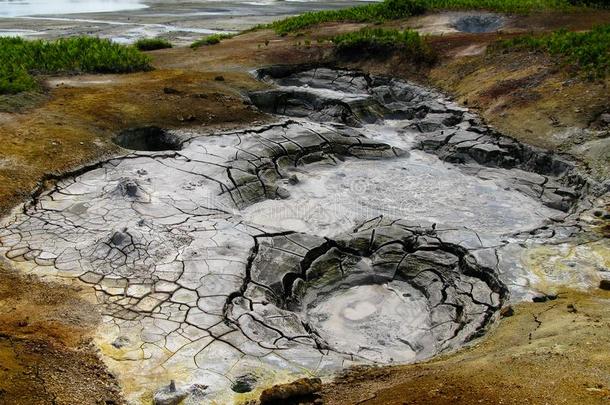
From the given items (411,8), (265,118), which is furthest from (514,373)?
(411,8)

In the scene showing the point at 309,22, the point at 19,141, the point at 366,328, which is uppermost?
the point at 309,22

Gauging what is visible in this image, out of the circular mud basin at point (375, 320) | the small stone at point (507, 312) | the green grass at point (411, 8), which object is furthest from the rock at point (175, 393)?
the green grass at point (411, 8)

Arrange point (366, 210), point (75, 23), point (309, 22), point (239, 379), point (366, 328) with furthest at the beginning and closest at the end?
point (75, 23) < point (309, 22) < point (366, 210) < point (366, 328) < point (239, 379)

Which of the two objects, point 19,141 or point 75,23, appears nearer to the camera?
point 19,141

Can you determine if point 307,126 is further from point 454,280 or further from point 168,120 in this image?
point 454,280

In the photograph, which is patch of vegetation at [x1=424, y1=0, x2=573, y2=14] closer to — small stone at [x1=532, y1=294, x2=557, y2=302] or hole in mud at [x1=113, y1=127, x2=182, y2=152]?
hole in mud at [x1=113, y1=127, x2=182, y2=152]

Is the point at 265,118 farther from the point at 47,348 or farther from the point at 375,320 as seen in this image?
the point at 47,348

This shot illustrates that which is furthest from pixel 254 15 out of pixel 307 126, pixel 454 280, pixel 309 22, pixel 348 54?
pixel 454 280
